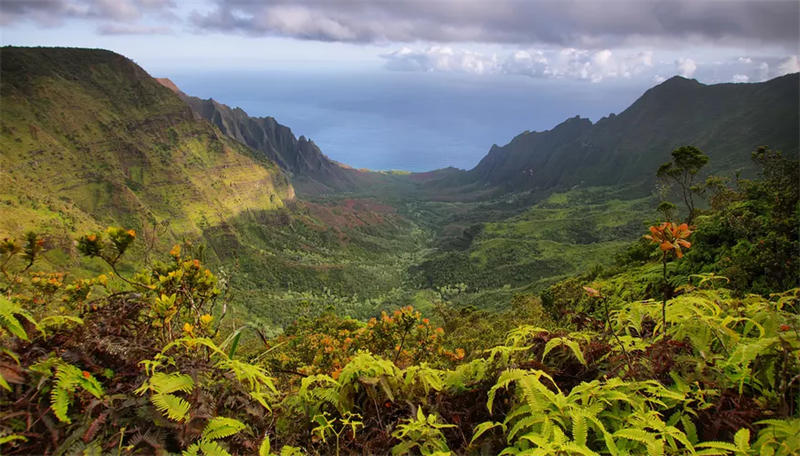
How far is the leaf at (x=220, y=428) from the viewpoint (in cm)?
213

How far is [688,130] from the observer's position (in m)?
161

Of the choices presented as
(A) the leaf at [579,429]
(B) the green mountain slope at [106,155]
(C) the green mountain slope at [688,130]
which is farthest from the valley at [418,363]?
(C) the green mountain slope at [688,130]

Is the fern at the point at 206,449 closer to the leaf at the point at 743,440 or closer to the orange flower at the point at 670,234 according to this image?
the leaf at the point at 743,440

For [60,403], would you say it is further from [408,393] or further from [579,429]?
[579,429]

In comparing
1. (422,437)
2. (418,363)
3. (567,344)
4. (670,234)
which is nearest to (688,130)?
(418,363)

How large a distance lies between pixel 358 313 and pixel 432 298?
1436 centimetres

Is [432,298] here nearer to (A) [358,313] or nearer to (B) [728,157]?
(A) [358,313]

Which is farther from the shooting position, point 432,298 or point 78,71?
point 78,71

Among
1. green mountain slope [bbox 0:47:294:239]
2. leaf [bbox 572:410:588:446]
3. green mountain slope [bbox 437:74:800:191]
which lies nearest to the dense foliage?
leaf [bbox 572:410:588:446]

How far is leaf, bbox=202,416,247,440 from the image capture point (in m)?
2.13

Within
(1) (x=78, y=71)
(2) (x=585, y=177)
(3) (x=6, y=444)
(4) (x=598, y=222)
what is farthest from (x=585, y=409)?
(2) (x=585, y=177)

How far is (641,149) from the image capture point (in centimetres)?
17238

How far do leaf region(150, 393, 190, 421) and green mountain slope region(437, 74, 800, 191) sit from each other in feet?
476

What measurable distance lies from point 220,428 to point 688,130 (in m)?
200
